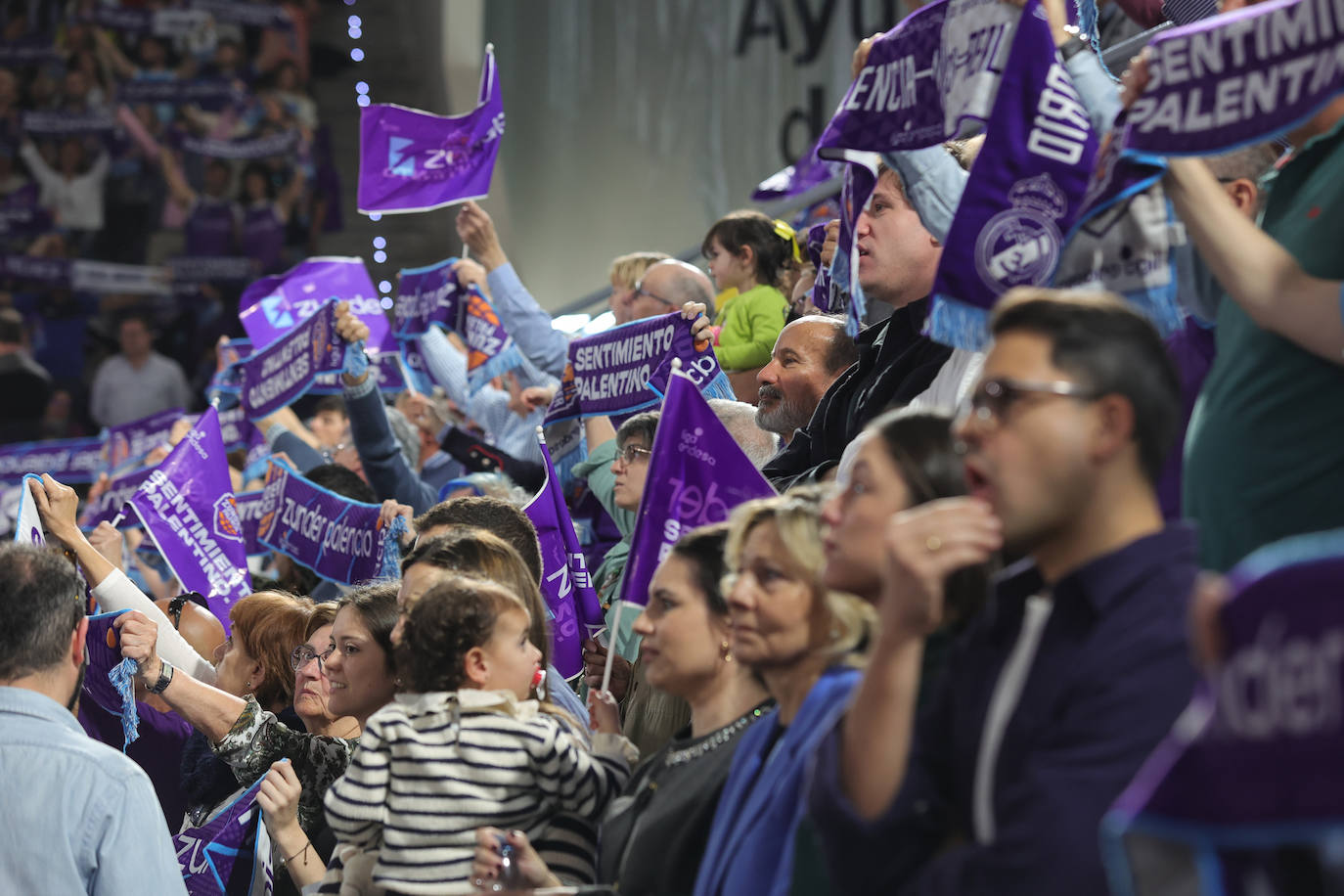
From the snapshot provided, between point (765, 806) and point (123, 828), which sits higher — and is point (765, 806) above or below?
above

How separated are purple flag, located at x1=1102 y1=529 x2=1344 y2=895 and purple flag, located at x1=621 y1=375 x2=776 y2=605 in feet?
5.60

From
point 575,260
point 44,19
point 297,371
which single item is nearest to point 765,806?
point 297,371

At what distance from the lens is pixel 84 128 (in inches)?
551

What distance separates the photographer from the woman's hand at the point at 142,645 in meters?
3.70

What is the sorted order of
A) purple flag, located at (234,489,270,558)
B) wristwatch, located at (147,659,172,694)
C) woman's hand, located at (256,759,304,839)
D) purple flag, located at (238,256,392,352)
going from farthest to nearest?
purple flag, located at (238,256,392,352) < purple flag, located at (234,489,270,558) < wristwatch, located at (147,659,172,694) < woman's hand, located at (256,759,304,839)

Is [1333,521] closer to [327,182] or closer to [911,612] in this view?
[911,612]

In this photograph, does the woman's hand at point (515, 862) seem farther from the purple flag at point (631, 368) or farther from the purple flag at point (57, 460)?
the purple flag at point (57, 460)

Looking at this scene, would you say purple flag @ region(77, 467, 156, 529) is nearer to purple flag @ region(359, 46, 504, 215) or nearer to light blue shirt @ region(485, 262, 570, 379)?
purple flag @ region(359, 46, 504, 215)

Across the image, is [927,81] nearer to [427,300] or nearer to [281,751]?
[281,751]

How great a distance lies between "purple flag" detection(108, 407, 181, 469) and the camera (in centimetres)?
785

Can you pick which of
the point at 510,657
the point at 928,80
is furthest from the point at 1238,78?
the point at 510,657

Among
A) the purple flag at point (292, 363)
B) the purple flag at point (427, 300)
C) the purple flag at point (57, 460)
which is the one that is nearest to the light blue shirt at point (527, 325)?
the purple flag at point (292, 363)

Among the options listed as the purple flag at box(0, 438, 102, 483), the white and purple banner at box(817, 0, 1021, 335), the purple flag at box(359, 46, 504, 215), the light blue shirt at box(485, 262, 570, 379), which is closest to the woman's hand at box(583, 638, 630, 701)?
the white and purple banner at box(817, 0, 1021, 335)

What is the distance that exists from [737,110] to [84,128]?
6293 mm
